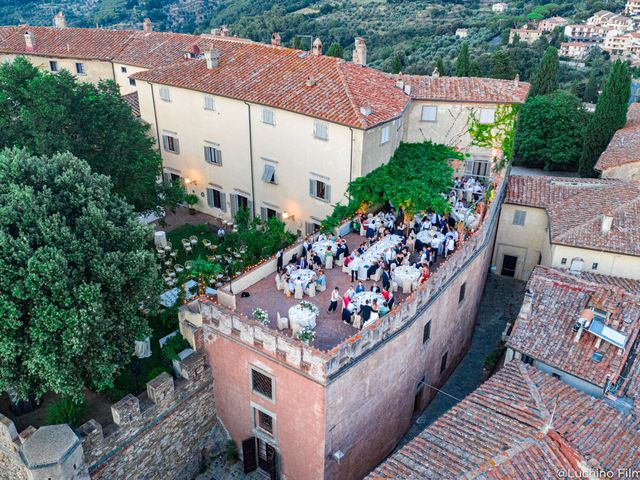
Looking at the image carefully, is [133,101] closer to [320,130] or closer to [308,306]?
[320,130]

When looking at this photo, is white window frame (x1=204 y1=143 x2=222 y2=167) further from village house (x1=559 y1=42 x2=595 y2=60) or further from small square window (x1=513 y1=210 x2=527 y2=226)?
village house (x1=559 y1=42 x2=595 y2=60)

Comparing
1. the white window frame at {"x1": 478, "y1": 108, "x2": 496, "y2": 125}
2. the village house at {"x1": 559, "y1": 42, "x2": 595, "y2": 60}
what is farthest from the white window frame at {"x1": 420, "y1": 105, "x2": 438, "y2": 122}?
the village house at {"x1": 559, "y1": 42, "x2": 595, "y2": 60}

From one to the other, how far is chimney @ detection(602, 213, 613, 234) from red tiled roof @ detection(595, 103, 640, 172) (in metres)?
10.6

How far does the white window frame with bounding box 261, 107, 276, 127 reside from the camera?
3303 cm

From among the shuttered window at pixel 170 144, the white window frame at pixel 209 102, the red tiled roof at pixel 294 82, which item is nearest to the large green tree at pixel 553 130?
the red tiled roof at pixel 294 82

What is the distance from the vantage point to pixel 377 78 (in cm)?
3403

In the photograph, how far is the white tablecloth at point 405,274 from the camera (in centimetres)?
2267

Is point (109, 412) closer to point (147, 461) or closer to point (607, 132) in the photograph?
point (147, 461)

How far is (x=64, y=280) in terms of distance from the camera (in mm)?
17422

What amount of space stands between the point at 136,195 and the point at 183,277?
5.15 metres

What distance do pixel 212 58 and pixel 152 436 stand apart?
83.5ft

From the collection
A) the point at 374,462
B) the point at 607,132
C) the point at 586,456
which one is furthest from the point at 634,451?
the point at 607,132

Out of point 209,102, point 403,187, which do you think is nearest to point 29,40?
point 209,102

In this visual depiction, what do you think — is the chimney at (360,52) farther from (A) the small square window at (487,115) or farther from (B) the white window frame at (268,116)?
(A) the small square window at (487,115)
